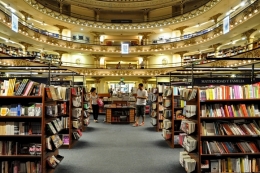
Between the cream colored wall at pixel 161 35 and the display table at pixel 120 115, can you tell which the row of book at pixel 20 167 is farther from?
the cream colored wall at pixel 161 35

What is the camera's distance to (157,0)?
25.0 metres

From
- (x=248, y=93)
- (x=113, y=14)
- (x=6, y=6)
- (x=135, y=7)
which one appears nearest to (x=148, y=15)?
(x=135, y=7)

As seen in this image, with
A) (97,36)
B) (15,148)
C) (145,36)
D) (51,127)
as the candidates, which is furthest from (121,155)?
(97,36)

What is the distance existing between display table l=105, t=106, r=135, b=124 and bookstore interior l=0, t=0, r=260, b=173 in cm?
5

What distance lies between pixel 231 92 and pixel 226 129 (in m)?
0.68

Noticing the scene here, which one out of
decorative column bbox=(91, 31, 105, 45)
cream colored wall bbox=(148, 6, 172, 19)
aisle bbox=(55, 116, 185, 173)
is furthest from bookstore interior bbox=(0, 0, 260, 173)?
aisle bbox=(55, 116, 185, 173)

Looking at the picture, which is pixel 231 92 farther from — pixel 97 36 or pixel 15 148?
pixel 97 36

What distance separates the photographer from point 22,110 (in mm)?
3793

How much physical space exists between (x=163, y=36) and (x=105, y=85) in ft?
29.2

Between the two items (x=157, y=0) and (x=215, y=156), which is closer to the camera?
(x=215, y=156)

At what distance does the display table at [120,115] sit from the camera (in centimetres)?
1057

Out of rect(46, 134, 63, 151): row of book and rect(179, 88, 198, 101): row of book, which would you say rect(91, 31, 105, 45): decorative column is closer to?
rect(179, 88, 198, 101): row of book

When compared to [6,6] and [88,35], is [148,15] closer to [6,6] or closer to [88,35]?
[88,35]

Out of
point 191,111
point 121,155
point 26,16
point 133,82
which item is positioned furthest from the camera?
point 133,82
